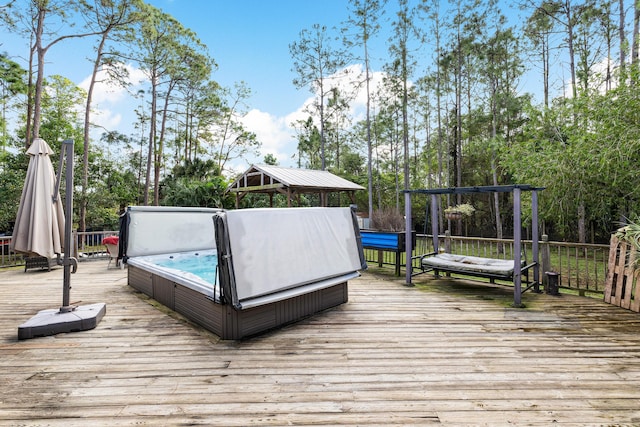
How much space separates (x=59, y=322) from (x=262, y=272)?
7.84 feet

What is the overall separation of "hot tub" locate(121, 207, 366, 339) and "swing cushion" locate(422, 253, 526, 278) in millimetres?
1794

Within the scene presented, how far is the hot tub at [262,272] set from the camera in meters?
3.18

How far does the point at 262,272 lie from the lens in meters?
3.34


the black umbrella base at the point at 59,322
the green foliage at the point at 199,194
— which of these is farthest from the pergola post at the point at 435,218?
the green foliage at the point at 199,194

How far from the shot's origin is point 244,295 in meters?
3.14

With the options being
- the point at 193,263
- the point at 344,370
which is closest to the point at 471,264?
the point at 344,370

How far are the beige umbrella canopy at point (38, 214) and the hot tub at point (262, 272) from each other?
1.37 meters

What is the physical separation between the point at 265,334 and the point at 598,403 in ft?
9.42

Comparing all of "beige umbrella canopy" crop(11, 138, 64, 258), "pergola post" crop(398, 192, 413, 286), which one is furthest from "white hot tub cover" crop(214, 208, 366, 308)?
"beige umbrella canopy" crop(11, 138, 64, 258)

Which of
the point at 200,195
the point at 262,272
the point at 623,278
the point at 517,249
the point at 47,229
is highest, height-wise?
the point at 200,195

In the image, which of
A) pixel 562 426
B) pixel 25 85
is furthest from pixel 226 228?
pixel 25 85

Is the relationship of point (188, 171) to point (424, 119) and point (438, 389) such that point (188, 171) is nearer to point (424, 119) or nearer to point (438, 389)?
point (424, 119)

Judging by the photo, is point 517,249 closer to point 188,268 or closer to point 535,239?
point 535,239

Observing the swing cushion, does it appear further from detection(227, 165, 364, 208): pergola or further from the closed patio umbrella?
the closed patio umbrella
